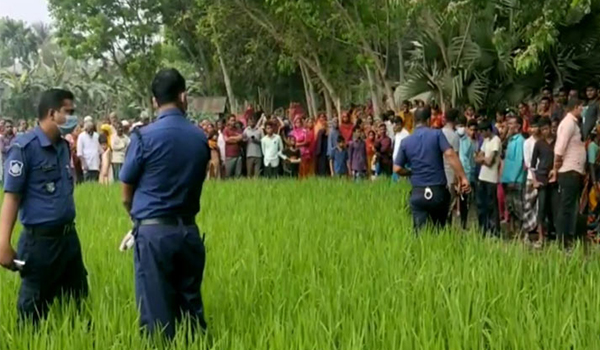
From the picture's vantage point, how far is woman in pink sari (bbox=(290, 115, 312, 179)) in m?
17.4

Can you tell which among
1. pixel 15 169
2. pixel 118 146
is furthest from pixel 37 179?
pixel 118 146

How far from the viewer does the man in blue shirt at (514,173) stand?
10984mm

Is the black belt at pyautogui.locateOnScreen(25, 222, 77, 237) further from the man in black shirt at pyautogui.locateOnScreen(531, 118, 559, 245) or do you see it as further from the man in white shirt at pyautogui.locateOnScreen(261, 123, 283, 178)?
the man in white shirt at pyautogui.locateOnScreen(261, 123, 283, 178)

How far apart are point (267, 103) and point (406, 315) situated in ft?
92.9

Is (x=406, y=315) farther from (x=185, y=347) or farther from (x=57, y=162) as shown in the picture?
(x=57, y=162)

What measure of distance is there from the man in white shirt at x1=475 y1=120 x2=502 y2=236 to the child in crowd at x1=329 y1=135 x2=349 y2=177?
5.30 metres

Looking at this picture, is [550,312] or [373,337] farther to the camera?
[550,312]

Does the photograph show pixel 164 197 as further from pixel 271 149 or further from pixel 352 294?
pixel 271 149

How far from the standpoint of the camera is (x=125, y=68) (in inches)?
1309

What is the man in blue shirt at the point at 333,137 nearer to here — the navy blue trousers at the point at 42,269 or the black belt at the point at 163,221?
the navy blue trousers at the point at 42,269

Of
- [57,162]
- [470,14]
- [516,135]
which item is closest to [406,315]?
[57,162]

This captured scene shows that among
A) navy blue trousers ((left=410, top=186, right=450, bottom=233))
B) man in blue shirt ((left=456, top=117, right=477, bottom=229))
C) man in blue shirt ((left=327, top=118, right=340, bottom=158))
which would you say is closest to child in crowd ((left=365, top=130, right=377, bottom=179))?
man in blue shirt ((left=327, top=118, right=340, bottom=158))

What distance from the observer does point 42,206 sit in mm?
5090

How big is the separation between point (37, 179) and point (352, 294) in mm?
1829
